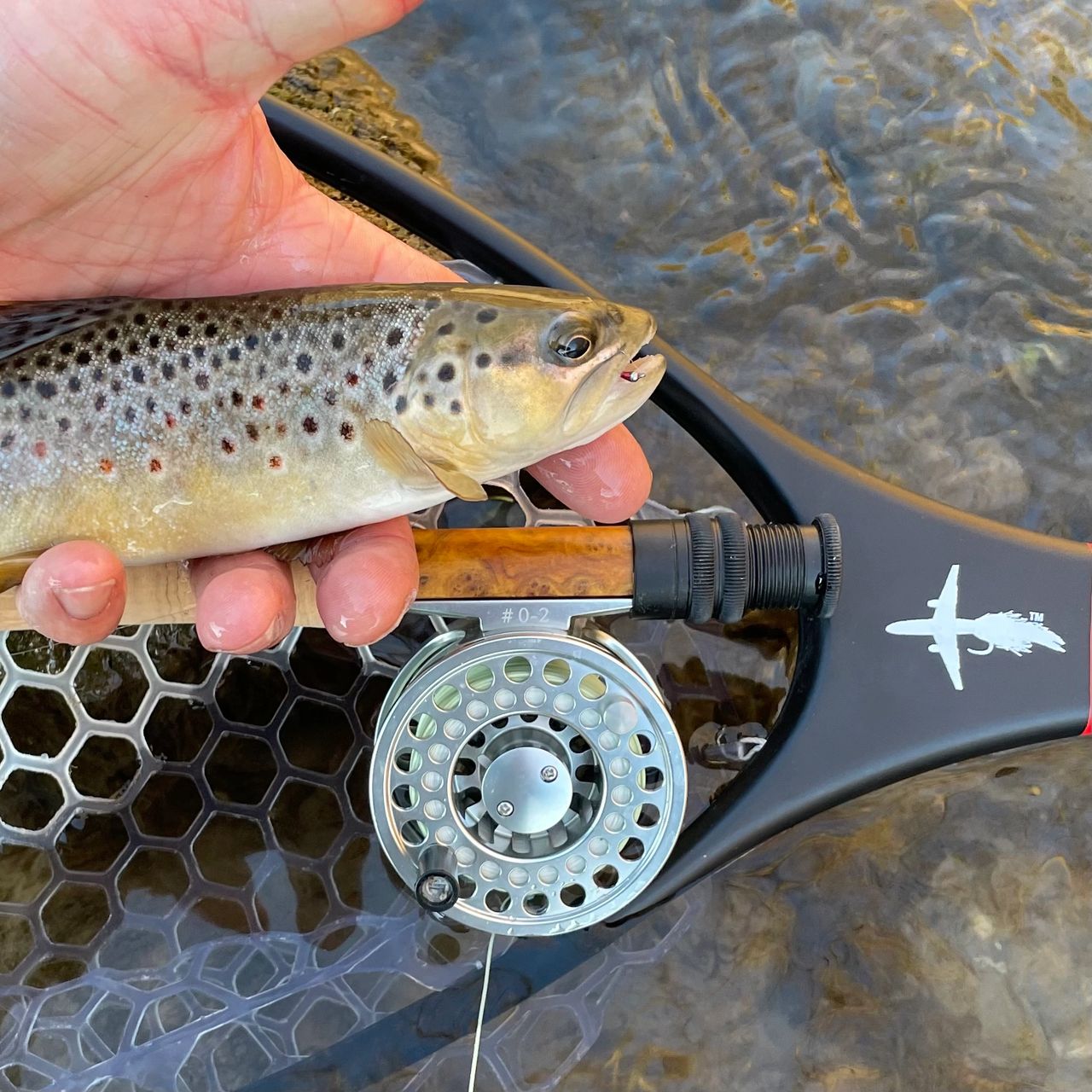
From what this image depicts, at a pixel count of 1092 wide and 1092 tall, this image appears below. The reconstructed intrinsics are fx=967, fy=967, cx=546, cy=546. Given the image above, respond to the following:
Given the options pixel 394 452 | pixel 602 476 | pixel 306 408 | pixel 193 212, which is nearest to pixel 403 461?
pixel 394 452

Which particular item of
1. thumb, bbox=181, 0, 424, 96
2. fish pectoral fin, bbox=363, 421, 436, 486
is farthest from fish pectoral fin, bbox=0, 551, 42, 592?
thumb, bbox=181, 0, 424, 96

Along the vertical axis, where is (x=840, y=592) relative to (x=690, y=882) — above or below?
above

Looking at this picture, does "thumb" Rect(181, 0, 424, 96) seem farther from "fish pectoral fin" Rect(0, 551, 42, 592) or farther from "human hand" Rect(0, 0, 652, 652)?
"fish pectoral fin" Rect(0, 551, 42, 592)

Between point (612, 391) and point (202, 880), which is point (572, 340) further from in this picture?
point (202, 880)

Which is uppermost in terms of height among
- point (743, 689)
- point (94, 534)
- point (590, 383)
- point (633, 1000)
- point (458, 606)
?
point (590, 383)

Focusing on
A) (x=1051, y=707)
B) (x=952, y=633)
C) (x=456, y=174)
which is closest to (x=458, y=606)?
(x=952, y=633)

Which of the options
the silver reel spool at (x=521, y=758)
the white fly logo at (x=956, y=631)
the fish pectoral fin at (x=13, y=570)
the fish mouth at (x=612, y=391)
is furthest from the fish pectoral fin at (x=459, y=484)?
the white fly logo at (x=956, y=631)

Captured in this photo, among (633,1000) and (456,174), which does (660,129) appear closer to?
(456,174)
